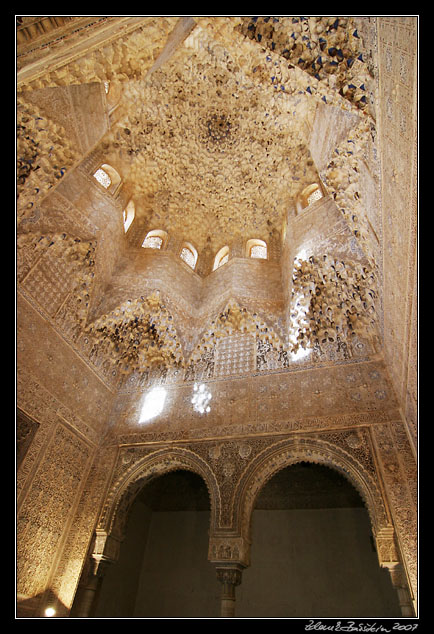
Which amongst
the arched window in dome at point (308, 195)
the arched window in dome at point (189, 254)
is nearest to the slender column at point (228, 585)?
the arched window in dome at point (189, 254)

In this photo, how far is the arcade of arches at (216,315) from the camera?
425 centimetres

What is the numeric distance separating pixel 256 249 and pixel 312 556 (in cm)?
710

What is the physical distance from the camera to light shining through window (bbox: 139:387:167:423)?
22.6 ft

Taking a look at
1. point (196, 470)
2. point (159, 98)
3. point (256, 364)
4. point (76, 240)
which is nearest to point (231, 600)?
point (196, 470)

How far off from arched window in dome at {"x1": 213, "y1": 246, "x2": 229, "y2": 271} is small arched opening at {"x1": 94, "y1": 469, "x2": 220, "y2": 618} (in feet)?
16.9

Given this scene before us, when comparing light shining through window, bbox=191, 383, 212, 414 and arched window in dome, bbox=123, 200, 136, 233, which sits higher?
arched window in dome, bbox=123, 200, 136, 233

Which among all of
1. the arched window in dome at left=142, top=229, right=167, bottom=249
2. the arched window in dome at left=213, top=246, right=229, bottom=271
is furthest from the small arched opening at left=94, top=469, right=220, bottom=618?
the arched window in dome at left=142, top=229, right=167, bottom=249

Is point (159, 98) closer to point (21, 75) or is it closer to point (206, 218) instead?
point (206, 218)

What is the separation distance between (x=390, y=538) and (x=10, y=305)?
4827 millimetres

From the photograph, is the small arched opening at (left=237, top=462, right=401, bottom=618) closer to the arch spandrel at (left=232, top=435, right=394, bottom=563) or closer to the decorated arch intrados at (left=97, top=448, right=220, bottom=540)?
the arch spandrel at (left=232, top=435, right=394, bottom=563)

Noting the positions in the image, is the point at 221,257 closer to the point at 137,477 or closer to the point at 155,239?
the point at 155,239

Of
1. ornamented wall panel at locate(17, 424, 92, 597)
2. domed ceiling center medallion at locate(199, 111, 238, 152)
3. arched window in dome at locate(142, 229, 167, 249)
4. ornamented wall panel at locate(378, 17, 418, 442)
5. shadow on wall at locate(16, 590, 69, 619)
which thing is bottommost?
shadow on wall at locate(16, 590, 69, 619)

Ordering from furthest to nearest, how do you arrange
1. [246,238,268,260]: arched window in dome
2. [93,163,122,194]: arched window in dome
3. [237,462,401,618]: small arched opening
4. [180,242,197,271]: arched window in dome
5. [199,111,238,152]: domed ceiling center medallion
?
[180,242,197,271]: arched window in dome → [246,238,268,260]: arched window in dome → [199,111,238,152]: domed ceiling center medallion → [93,163,122,194]: arched window in dome → [237,462,401,618]: small arched opening

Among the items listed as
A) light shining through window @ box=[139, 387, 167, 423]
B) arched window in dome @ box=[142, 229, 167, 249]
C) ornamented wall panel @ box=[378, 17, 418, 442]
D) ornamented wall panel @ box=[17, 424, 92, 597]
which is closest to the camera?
ornamented wall panel @ box=[378, 17, 418, 442]
